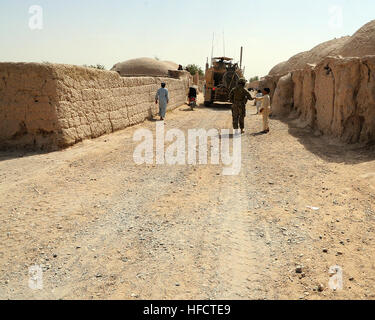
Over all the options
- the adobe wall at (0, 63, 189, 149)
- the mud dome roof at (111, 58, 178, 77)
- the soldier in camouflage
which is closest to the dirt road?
the adobe wall at (0, 63, 189, 149)

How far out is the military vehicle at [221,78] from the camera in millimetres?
17344

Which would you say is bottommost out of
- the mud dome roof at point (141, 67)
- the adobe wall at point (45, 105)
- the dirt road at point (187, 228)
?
the dirt road at point (187, 228)

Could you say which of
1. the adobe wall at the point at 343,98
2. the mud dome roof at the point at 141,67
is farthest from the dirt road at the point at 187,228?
the mud dome roof at the point at 141,67

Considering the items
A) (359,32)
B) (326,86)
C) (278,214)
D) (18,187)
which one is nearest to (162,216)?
(278,214)

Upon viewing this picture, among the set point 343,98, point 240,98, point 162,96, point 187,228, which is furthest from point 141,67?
point 187,228

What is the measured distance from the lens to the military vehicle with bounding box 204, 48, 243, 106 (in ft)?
56.9

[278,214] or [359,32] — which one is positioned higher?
[359,32]

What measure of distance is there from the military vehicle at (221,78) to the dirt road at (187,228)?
11805 mm

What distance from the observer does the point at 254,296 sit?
2.41 metres

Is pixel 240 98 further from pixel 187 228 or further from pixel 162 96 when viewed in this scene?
pixel 187 228

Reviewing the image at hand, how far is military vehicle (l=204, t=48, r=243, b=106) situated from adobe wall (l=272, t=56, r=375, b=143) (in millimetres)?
6903

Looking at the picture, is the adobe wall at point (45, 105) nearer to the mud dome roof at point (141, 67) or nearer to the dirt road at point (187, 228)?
the dirt road at point (187, 228)
